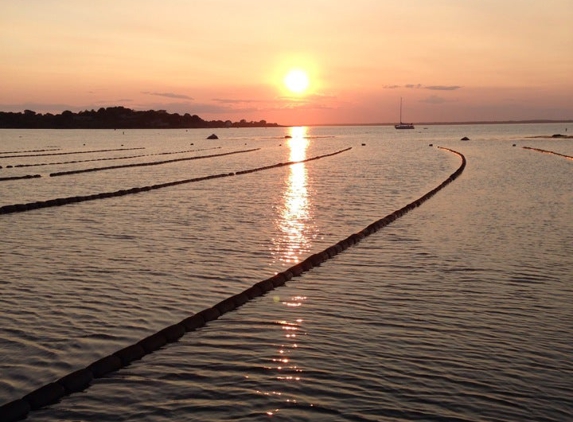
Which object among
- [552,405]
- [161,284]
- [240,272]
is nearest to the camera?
[552,405]

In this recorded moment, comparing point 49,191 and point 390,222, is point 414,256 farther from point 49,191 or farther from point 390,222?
point 49,191

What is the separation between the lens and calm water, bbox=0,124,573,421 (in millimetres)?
6977

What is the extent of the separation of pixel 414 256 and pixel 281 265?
2.87 metres

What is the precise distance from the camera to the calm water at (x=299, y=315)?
6.98 meters

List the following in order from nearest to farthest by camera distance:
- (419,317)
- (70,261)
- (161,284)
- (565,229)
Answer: (419,317)
(161,284)
(70,261)
(565,229)

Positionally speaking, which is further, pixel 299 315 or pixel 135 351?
pixel 299 315

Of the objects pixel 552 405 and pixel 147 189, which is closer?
pixel 552 405

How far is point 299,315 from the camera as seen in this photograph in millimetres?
10109

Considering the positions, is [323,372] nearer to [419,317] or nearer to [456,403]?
[456,403]

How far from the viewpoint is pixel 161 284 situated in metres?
12.0

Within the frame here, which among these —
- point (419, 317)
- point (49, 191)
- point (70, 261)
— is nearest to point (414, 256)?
point (419, 317)

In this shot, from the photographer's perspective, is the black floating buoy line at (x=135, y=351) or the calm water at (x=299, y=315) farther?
the calm water at (x=299, y=315)

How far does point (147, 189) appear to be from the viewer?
31.6 metres

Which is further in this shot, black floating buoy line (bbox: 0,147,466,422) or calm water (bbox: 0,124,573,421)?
calm water (bbox: 0,124,573,421)
